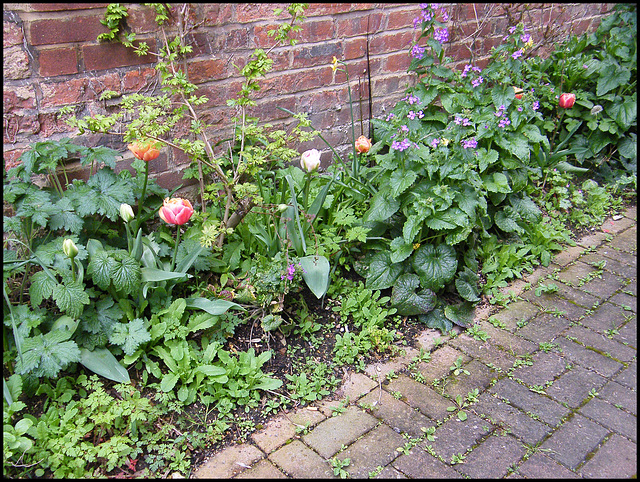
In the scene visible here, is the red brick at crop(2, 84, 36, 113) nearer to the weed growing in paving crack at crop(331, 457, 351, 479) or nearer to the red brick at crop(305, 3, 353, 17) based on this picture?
the red brick at crop(305, 3, 353, 17)

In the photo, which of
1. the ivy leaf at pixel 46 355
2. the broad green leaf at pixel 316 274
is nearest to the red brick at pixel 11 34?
the ivy leaf at pixel 46 355

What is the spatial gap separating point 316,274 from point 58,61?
1.47 metres

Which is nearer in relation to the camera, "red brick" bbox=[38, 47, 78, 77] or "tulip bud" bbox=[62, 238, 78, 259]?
"tulip bud" bbox=[62, 238, 78, 259]

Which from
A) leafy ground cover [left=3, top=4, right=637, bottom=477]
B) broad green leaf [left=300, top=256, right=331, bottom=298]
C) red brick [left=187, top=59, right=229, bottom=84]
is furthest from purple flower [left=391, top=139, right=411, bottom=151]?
red brick [left=187, top=59, right=229, bottom=84]

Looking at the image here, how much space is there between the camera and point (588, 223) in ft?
11.7

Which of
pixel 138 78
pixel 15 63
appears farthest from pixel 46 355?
pixel 138 78

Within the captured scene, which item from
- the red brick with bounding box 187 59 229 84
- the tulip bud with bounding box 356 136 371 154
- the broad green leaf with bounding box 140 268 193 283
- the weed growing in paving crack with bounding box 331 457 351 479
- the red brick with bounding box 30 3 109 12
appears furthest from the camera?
the tulip bud with bounding box 356 136 371 154

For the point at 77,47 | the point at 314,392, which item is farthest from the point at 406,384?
the point at 77,47

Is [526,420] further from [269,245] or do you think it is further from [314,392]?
[269,245]

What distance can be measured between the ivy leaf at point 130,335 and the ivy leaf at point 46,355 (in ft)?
0.63

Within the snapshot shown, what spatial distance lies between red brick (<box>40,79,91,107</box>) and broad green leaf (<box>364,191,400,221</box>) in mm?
1462

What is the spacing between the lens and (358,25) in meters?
3.05

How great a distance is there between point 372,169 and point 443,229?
588 millimetres

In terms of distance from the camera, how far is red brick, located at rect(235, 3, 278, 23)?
263 cm
